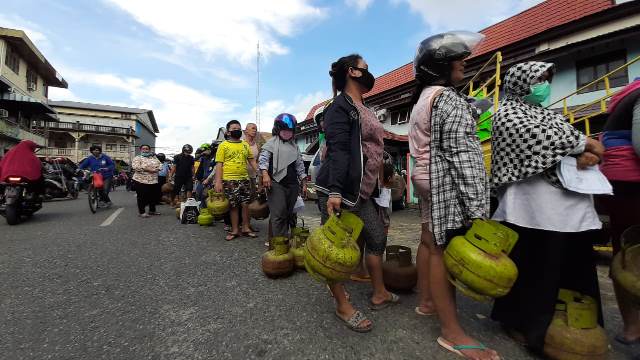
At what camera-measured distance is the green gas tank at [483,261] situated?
4.87 ft

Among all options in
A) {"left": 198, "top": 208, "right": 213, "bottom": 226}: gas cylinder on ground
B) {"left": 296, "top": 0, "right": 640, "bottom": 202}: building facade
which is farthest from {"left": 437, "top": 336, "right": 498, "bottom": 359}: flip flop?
{"left": 296, "top": 0, "right": 640, "bottom": 202}: building facade

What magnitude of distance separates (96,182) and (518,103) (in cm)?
925

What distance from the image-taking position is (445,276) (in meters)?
1.86

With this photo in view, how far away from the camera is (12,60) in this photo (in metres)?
21.7

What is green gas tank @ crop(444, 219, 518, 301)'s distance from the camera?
4.87ft

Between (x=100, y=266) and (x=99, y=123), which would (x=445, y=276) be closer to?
(x=100, y=266)

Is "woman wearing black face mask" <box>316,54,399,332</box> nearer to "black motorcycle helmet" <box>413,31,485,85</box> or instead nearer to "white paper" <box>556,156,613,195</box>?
"black motorcycle helmet" <box>413,31,485,85</box>

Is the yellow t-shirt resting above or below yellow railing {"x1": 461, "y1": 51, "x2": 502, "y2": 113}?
below

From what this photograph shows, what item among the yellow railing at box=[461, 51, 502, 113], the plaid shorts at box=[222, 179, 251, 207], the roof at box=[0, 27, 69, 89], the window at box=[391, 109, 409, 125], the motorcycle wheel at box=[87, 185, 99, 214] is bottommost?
the motorcycle wheel at box=[87, 185, 99, 214]

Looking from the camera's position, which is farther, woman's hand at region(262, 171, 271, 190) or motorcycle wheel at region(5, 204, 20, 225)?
motorcycle wheel at region(5, 204, 20, 225)

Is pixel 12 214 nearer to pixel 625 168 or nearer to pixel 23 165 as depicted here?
pixel 23 165

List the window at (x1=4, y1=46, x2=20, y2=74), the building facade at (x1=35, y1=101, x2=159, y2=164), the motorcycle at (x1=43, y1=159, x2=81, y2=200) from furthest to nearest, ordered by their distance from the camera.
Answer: the building facade at (x1=35, y1=101, x2=159, y2=164) → the window at (x1=4, y1=46, x2=20, y2=74) → the motorcycle at (x1=43, y1=159, x2=81, y2=200)

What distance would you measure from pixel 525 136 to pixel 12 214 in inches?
324

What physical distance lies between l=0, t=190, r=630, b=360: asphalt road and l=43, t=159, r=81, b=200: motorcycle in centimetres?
654
